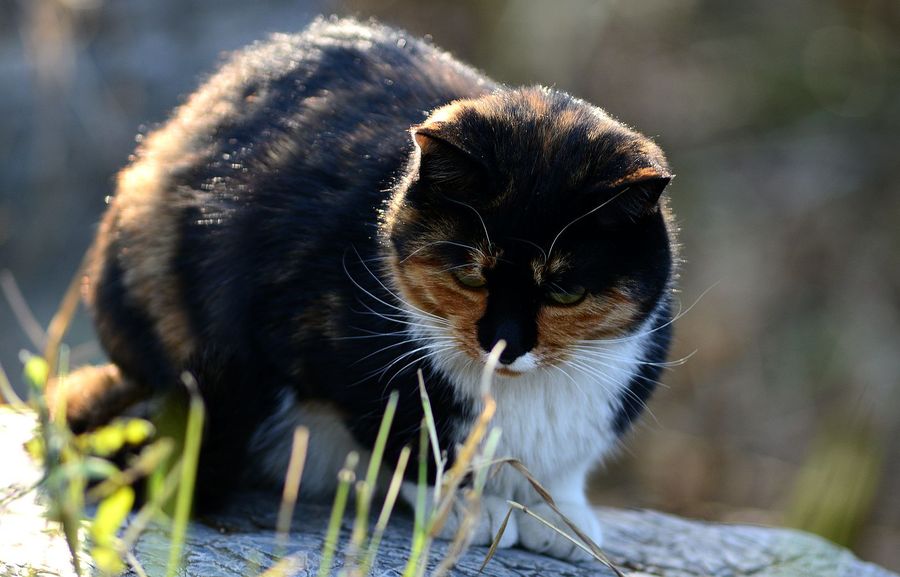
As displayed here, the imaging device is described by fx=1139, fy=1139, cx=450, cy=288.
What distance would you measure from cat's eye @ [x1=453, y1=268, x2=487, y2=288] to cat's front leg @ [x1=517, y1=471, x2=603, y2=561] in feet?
1.88

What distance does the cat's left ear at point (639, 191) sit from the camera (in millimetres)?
2080

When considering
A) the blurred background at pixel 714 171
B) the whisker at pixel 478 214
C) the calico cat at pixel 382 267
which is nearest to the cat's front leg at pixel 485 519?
the calico cat at pixel 382 267

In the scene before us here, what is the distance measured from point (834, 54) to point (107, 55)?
433 centimetres

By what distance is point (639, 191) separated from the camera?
2111 mm

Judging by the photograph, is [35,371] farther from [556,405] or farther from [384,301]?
[556,405]

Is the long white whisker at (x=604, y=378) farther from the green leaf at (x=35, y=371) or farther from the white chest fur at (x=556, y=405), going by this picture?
the green leaf at (x=35, y=371)

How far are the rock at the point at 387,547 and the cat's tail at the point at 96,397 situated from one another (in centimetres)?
14

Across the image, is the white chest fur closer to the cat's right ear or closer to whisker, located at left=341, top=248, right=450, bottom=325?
whisker, located at left=341, top=248, right=450, bottom=325

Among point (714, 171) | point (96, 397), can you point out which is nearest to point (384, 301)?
point (96, 397)

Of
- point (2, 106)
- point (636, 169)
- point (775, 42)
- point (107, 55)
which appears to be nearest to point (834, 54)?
point (775, 42)

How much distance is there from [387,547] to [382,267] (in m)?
0.57

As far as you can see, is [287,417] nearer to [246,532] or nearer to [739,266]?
[246,532]

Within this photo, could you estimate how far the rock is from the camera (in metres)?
2.06

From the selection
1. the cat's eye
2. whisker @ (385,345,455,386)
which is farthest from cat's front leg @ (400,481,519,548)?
the cat's eye
